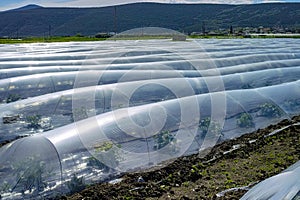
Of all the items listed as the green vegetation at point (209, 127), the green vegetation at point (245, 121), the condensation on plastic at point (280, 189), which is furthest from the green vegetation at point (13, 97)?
the condensation on plastic at point (280, 189)

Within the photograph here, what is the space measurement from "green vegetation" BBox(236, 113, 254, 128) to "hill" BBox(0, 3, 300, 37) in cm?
7650

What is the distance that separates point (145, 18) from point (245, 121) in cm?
9143

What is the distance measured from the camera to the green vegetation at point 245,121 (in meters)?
6.77

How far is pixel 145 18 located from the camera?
95.8 m

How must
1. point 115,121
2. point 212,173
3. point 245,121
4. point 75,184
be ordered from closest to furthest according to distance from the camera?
point 75,184 < point 212,173 < point 115,121 < point 245,121

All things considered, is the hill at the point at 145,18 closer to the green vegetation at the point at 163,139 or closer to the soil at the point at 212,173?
the soil at the point at 212,173

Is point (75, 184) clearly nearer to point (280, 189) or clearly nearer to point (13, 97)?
point (280, 189)

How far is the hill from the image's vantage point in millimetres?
85750

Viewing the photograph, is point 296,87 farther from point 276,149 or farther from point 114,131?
point 114,131

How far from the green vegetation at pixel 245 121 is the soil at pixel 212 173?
36 centimetres

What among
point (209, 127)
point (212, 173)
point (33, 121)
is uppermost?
point (33, 121)

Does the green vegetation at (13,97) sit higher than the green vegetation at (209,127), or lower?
higher

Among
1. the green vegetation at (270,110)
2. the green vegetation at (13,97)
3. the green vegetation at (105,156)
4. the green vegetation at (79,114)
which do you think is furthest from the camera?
the green vegetation at (13,97)

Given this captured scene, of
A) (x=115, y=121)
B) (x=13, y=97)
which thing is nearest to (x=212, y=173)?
(x=115, y=121)
